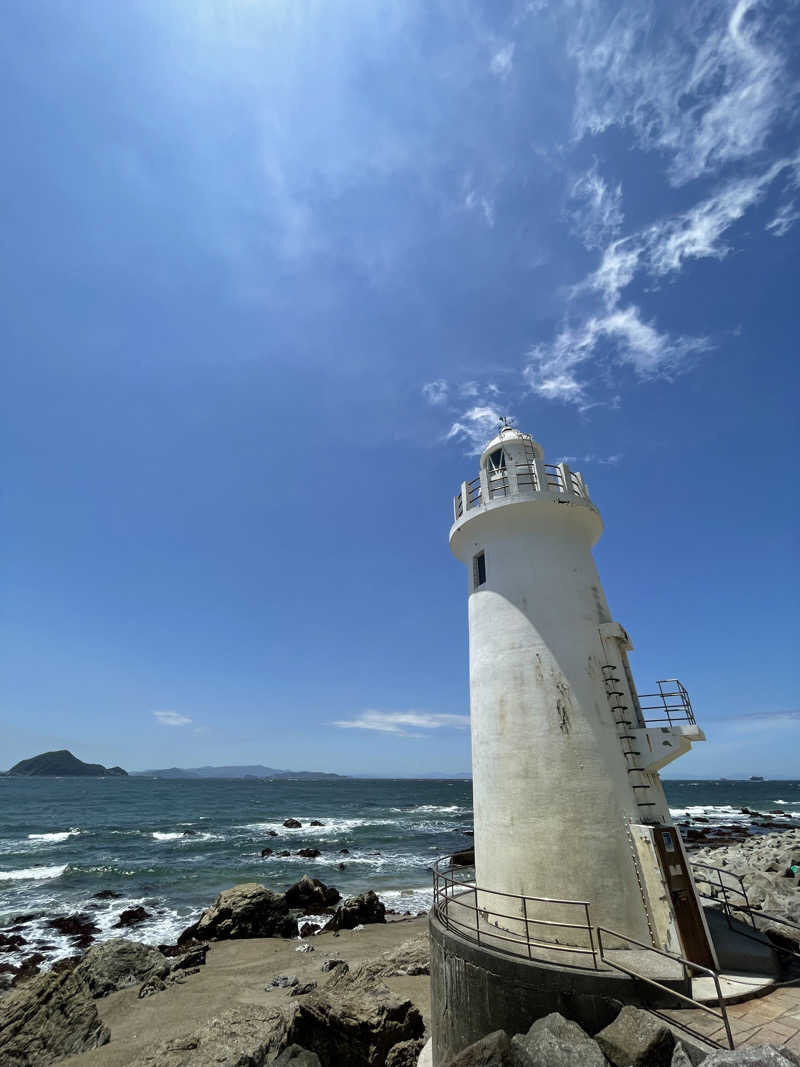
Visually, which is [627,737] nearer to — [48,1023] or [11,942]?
[48,1023]

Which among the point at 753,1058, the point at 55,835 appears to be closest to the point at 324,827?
the point at 55,835

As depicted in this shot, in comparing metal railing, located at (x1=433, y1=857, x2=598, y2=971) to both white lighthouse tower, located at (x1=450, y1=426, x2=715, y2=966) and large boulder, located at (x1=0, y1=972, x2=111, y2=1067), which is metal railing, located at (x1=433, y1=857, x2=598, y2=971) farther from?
large boulder, located at (x1=0, y1=972, x2=111, y2=1067)

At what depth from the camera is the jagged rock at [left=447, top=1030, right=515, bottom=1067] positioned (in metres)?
4.92

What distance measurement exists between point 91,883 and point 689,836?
39940mm

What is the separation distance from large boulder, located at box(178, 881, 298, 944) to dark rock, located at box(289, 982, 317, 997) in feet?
19.4

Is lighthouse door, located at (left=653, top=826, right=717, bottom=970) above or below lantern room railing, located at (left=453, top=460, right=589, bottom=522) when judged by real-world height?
below

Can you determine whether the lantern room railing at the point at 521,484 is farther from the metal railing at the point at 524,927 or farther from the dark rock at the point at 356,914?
the dark rock at the point at 356,914

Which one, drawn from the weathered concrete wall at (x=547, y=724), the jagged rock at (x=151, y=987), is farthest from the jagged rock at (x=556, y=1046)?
the jagged rock at (x=151, y=987)

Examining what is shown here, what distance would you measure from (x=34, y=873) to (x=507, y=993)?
32.2m

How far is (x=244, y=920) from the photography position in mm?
16969

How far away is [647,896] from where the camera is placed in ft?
22.3

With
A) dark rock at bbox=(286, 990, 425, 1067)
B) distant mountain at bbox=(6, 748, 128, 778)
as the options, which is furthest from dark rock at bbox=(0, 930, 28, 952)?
distant mountain at bbox=(6, 748, 128, 778)

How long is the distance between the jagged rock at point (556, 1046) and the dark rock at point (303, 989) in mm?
8734

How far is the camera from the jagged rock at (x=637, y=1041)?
4.67 metres
